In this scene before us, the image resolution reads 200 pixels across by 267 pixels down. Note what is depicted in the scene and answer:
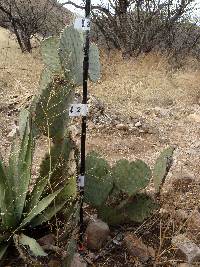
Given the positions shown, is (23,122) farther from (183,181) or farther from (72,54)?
(183,181)

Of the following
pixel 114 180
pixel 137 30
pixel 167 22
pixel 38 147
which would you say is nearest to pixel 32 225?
pixel 114 180

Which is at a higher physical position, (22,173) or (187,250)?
(22,173)

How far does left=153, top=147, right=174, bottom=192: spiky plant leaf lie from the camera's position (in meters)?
2.84

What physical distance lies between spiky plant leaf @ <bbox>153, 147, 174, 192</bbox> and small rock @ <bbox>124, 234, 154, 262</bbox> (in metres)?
0.35

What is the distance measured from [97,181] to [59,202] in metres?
0.27

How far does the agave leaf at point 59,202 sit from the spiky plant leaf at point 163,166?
0.56 m

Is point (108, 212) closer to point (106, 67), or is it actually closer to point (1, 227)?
point (1, 227)

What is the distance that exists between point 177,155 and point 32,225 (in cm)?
280

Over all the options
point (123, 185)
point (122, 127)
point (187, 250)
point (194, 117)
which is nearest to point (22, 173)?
point (123, 185)

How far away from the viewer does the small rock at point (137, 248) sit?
2.81 metres

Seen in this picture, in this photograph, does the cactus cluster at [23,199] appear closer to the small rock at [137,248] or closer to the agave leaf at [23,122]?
the agave leaf at [23,122]

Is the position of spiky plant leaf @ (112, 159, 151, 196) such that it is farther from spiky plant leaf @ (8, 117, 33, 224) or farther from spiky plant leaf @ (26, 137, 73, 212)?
spiky plant leaf @ (8, 117, 33, 224)

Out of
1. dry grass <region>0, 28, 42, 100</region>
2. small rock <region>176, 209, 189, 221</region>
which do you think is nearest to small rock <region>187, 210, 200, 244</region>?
small rock <region>176, 209, 189, 221</region>

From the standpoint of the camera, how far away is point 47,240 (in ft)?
8.86
